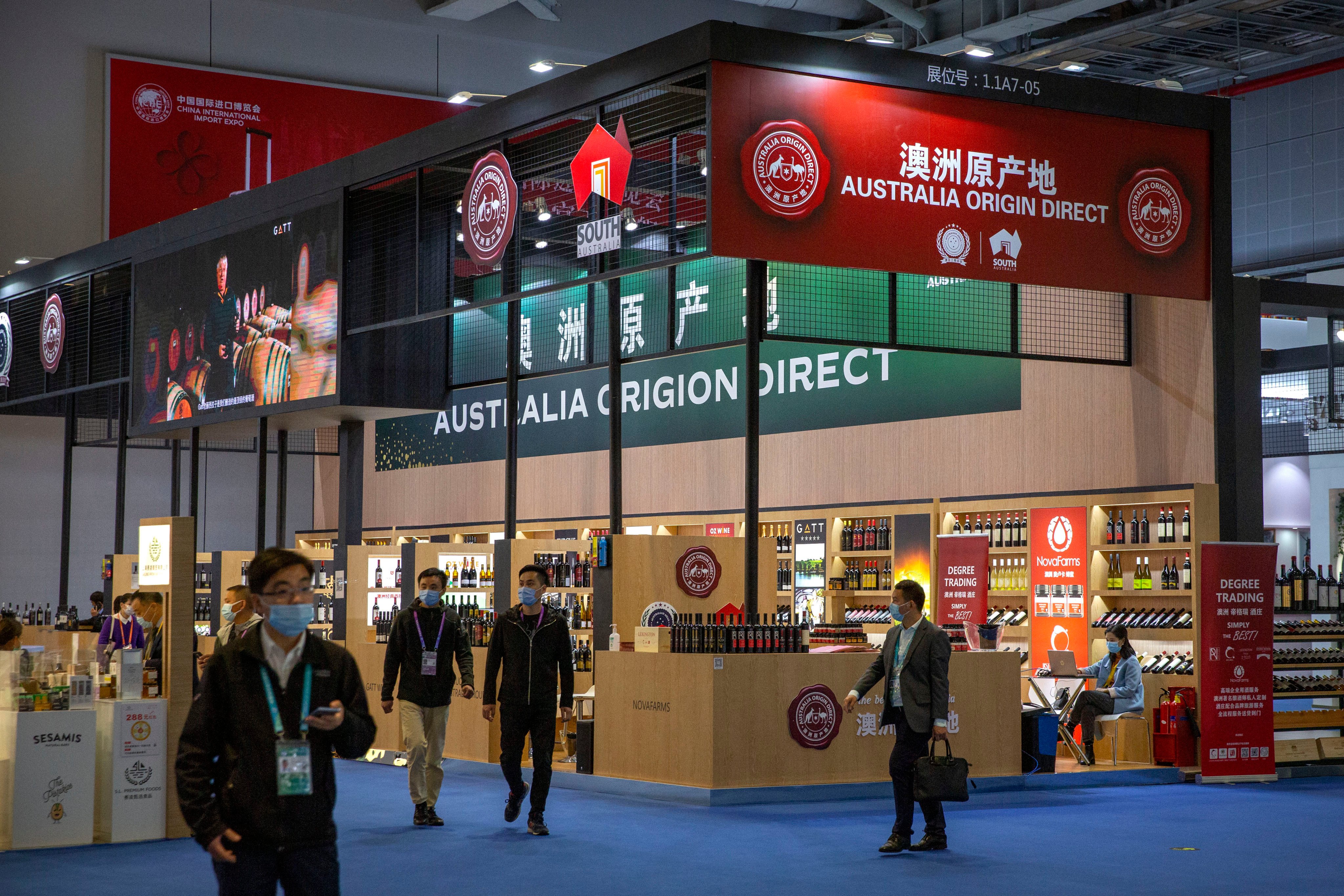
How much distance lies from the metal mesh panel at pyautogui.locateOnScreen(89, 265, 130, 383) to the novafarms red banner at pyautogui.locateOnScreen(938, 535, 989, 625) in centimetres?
919

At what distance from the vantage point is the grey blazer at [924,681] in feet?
24.9

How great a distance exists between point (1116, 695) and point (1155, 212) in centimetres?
359

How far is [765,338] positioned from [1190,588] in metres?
4.11

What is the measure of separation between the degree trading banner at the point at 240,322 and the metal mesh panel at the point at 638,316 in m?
2.86

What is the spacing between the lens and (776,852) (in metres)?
7.58

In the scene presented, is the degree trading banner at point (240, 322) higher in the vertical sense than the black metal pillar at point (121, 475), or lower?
higher

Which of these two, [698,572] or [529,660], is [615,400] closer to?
[698,572]

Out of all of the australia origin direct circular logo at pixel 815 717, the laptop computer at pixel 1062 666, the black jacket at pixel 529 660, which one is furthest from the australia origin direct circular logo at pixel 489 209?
the laptop computer at pixel 1062 666

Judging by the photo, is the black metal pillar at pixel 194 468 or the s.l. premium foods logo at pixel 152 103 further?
the s.l. premium foods logo at pixel 152 103

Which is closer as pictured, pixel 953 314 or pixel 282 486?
pixel 953 314

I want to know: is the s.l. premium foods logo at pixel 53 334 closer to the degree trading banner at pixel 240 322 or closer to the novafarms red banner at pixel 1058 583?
the degree trading banner at pixel 240 322

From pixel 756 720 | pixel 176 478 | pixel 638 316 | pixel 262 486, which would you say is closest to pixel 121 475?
pixel 176 478

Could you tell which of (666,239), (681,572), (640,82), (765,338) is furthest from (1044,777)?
(640,82)

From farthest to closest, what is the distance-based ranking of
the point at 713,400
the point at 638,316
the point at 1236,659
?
the point at 713,400 < the point at 638,316 < the point at 1236,659
